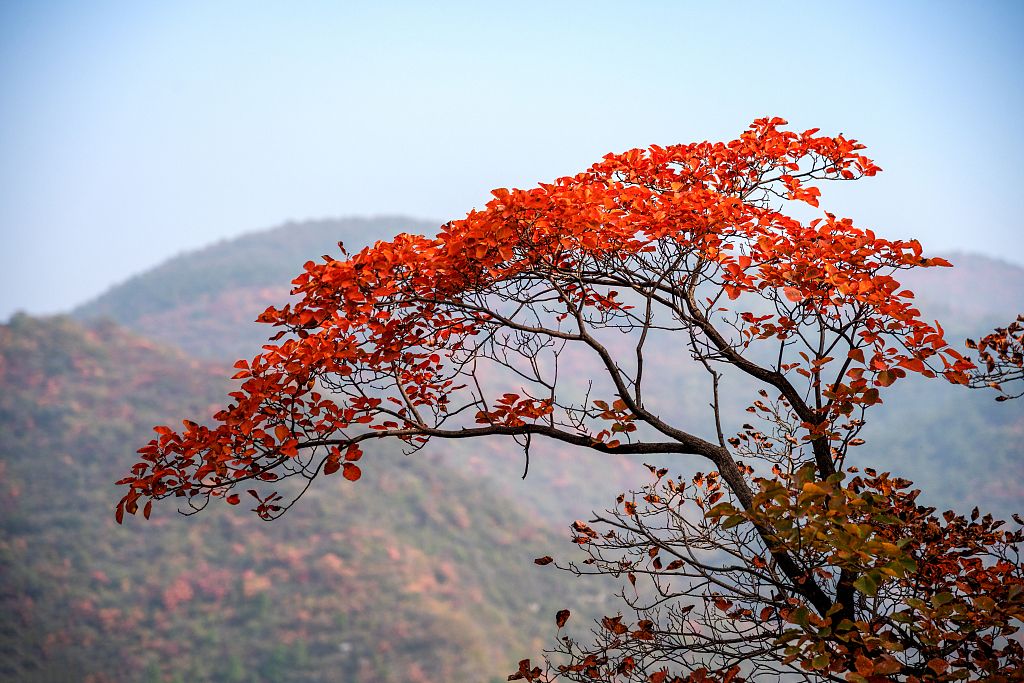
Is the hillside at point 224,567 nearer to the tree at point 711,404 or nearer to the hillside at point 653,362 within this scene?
the hillside at point 653,362

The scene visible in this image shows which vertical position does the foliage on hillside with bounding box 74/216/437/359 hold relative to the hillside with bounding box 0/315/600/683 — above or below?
above

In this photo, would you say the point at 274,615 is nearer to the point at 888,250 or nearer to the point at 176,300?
the point at 888,250

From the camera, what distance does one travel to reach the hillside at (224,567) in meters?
14.1

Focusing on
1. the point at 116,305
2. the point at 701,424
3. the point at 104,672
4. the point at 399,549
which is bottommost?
the point at 104,672

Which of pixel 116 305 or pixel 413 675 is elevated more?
pixel 116 305

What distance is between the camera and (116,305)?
4334 centimetres

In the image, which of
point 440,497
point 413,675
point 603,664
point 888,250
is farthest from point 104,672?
point 888,250

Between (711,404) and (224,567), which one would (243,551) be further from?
(711,404)

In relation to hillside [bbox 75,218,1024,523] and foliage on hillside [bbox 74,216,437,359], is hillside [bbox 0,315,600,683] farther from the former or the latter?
foliage on hillside [bbox 74,216,437,359]

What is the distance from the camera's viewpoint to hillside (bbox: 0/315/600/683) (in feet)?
46.3

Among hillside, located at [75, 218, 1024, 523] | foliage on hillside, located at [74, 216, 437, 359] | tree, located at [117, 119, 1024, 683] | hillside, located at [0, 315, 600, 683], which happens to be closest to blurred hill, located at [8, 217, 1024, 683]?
hillside, located at [0, 315, 600, 683]

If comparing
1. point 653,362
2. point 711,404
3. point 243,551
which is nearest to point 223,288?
point 653,362

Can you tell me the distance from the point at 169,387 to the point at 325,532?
26.0ft

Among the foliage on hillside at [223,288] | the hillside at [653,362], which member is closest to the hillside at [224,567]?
the hillside at [653,362]
